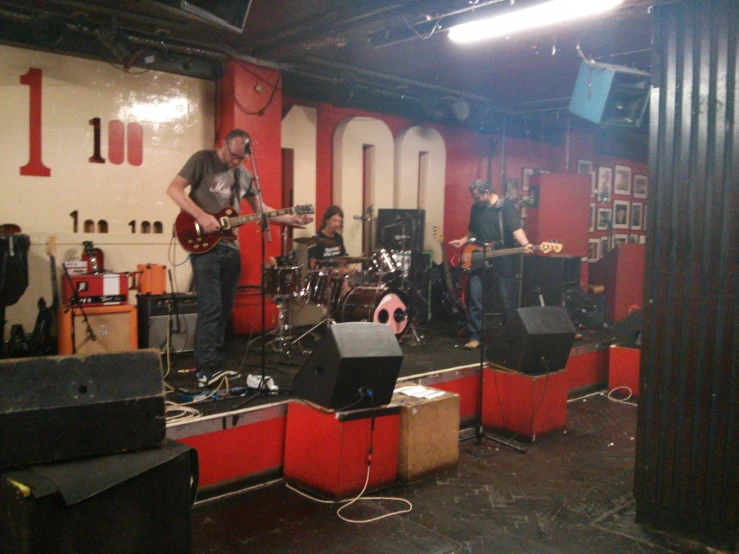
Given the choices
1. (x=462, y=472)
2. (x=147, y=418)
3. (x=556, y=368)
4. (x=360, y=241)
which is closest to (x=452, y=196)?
(x=360, y=241)

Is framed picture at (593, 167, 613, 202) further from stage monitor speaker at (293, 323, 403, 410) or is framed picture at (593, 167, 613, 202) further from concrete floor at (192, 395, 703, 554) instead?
stage monitor speaker at (293, 323, 403, 410)

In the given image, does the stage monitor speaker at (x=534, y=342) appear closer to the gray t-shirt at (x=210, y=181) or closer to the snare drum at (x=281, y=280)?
the snare drum at (x=281, y=280)

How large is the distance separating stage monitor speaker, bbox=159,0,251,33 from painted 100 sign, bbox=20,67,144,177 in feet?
8.15

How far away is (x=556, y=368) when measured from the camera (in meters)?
4.95

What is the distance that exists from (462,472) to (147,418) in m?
2.32

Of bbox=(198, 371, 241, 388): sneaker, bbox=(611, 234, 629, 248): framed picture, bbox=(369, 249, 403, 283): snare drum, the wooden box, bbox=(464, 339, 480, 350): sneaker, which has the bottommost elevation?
the wooden box

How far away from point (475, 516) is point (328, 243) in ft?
12.1

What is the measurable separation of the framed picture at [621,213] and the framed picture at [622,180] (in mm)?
186

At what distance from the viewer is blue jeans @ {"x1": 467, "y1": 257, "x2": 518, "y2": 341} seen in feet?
20.8

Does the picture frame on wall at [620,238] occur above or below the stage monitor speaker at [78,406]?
above

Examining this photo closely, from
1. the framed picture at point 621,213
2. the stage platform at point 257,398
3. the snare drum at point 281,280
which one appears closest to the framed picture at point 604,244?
the framed picture at point 621,213

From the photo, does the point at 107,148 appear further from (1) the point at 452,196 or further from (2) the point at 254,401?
(1) the point at 452,196

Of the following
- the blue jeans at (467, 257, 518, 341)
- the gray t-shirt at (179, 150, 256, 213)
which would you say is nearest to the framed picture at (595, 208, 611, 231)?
the blue jeans at (467, 257, 518, 341)

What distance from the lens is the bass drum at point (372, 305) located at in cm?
580
